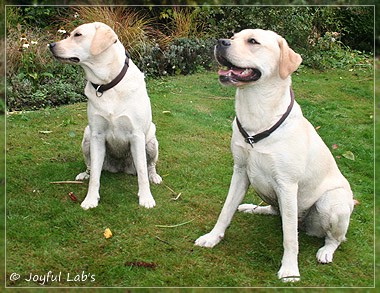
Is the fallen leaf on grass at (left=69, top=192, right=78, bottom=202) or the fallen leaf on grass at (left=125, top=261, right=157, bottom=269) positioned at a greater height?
the fallen leaf on grass at (left=125, top=261, right=157, bottom=269)

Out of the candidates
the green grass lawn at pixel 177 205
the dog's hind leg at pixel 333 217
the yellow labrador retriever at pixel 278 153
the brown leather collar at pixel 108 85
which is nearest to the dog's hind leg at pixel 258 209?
the green grass lawn at pixel 177 205

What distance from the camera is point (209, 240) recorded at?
12.5 ft

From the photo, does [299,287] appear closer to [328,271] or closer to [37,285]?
[328,271]

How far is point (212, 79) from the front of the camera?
4.87 metres

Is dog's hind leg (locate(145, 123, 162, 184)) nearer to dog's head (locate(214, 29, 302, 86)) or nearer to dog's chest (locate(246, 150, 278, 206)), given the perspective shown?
dog's chest (locate(246, 150, 278, 206))

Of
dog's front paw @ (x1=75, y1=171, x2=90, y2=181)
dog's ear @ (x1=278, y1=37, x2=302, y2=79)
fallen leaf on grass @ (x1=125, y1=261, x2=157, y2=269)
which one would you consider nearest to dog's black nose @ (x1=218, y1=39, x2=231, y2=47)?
dog's ear @ (x1=278, y1=37, x2=302, y2=79)

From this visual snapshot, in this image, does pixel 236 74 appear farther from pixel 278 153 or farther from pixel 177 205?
pixel 177 205

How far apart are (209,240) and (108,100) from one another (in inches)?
52.2

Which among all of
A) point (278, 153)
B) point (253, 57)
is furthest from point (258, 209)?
point (253, 57)

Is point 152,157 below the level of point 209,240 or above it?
below

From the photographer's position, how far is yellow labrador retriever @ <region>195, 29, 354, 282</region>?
334 centimetres

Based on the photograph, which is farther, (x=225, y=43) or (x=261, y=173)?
(x=261, y=173)

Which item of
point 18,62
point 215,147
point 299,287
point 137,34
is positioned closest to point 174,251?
Answer: point 299,287

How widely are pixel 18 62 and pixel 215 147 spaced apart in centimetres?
219
